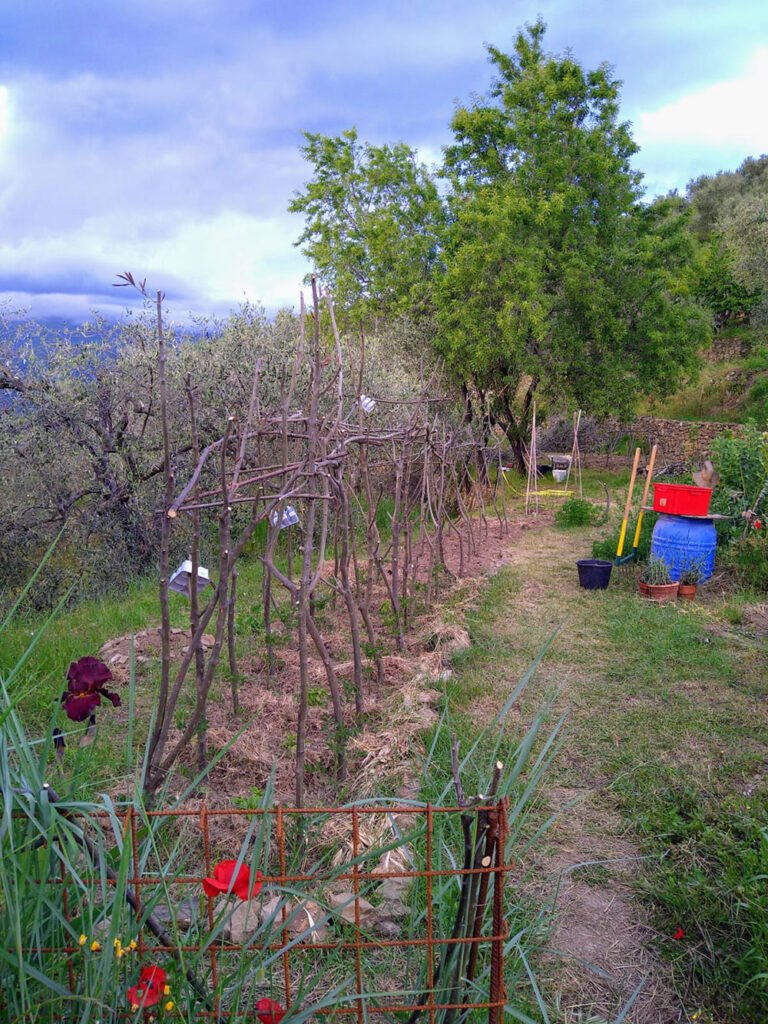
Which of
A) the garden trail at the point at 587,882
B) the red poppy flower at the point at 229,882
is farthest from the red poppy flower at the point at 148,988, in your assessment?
the garden trail at the point at 587,882

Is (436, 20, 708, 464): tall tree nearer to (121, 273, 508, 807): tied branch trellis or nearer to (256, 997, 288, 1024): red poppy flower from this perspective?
(121, 273, 508, 807): tied branch trellis

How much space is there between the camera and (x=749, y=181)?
26.4 metres

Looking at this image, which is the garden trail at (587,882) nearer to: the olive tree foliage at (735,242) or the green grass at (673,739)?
the green grass at (673,739)

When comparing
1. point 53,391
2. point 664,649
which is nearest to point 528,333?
point 53,391

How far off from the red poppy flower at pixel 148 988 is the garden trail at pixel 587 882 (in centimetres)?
63

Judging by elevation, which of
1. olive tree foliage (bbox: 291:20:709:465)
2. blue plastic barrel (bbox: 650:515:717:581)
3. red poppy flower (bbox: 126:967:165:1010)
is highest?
olive tree foliage (bbox: 291:20:709:465)

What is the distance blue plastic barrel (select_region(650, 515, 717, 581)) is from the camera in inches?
231

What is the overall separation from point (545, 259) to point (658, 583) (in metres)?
8.84

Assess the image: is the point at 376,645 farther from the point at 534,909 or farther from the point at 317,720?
the point at 534,909

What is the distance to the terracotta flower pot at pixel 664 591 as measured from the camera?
19.0 ft

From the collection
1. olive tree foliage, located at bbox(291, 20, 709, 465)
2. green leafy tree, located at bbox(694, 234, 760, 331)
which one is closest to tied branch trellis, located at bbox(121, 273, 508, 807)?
olive tree foliage, located at bbox(291, 20, 709, 465)

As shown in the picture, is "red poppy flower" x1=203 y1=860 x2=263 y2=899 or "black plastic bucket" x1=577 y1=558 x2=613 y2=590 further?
"black plastic bucket" x1=577 y1=558 x2=613 y2=590

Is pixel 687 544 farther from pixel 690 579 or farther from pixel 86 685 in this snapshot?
pixel 86 685

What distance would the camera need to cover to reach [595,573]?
20.1 feet
